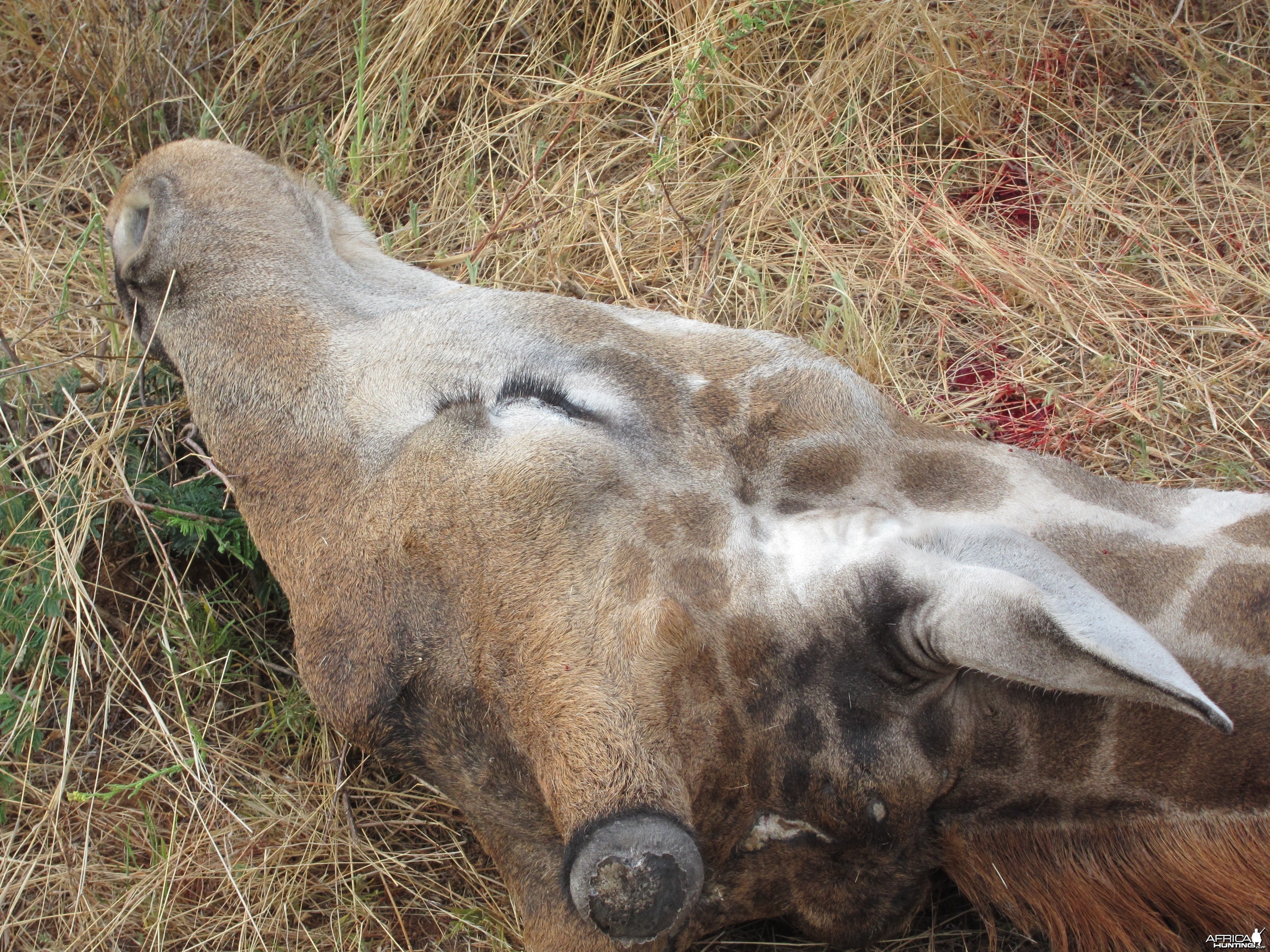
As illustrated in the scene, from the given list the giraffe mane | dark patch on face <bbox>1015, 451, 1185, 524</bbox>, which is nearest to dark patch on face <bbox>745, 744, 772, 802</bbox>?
the giraffe mane

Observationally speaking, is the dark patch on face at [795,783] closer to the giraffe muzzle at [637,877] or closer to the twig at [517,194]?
the giraffe muzzle at [637,877]

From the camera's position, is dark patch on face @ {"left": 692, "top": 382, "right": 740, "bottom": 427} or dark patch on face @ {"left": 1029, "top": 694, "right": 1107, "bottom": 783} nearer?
dark patch on face @ {"left": 1029, "top": 694, "right": 1107, "bottom": 783}

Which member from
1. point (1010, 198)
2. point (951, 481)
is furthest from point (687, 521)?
point (1010, 198)

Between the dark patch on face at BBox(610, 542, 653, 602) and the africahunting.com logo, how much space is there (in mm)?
1381

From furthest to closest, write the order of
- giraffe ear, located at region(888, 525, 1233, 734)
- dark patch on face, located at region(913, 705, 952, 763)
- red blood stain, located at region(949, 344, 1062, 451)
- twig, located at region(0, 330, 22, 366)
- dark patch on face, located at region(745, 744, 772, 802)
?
red blood stain, located at region(949, 344, 1062, 451) < twig, located at region(0, 330, 22, 366) < dark patch on face, located at region(913, 705, 952, 763) < dark patch on face, located at region(745, 744, 772, 802) < giraffe ear, located at region(888, 525, 1233, 734)

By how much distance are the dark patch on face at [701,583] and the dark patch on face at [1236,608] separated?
1.03 meters

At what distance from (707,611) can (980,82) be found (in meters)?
3.20

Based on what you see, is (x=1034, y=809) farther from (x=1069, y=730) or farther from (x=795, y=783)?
(x=795, y=783)

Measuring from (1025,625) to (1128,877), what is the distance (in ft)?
2.72

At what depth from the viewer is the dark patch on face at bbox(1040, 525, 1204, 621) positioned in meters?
2.47

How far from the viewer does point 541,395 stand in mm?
2459

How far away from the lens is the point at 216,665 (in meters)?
3.48

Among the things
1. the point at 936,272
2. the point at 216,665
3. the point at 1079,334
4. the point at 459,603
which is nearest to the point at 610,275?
the point at 936,272

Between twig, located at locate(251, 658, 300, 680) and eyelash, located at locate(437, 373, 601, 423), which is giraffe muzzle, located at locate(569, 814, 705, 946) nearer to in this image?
eyelash, located at locate(437, 373, 601, 423)
